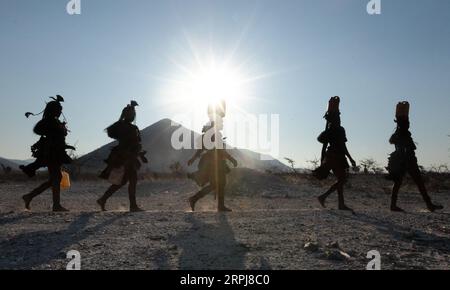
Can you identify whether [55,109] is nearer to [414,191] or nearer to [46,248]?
[46,248]

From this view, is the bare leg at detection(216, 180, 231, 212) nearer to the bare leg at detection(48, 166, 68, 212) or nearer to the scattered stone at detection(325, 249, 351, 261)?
the bare leg at detection(48, 166, 68, 212)

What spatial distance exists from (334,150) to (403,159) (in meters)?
1.51

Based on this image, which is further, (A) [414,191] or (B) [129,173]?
(A) [414,191]

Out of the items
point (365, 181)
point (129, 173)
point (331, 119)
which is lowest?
point (365, 181)

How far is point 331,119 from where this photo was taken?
1031 cm

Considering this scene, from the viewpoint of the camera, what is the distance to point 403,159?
33.5 ft

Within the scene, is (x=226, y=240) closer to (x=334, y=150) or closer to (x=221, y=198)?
(x=221, y=198)

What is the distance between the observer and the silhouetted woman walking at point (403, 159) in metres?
10.2

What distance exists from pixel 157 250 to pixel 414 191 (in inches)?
649

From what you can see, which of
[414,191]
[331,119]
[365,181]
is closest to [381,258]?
[331,119]

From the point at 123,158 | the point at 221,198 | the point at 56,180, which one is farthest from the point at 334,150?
the point at 56,180

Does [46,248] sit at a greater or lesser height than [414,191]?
greater

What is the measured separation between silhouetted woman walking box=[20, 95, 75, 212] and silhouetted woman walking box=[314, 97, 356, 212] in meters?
5.51
